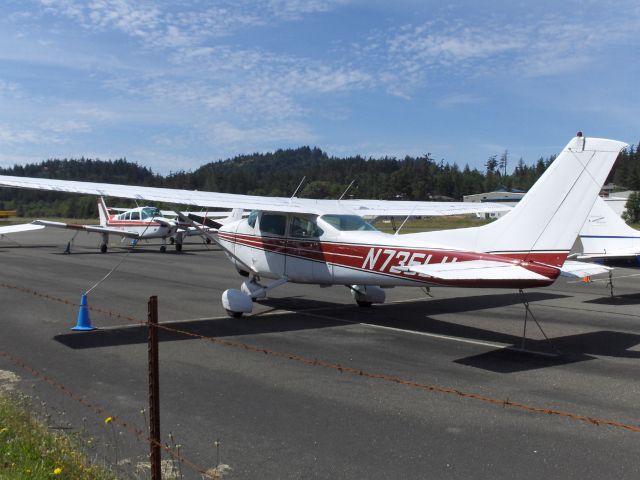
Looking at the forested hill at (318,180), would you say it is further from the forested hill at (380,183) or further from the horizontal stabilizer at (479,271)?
the horizontal stabilizer at (479,271)

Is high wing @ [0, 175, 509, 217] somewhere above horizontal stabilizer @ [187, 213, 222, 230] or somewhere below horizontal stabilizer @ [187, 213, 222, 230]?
above

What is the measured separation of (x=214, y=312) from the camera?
12.1 metres

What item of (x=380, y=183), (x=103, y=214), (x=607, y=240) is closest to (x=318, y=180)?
(x=380, y=183)

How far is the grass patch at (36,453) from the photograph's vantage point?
4.14m

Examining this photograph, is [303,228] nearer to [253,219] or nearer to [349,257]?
[349,257]

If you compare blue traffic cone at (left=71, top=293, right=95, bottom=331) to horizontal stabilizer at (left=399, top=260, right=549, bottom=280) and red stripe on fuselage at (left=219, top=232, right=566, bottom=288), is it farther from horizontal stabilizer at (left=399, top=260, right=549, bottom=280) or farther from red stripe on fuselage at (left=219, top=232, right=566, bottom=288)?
horizontal stabilizer at (left=399, top=260, right=549, bottom=280)

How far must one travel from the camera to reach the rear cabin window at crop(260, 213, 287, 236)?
38.8 feet

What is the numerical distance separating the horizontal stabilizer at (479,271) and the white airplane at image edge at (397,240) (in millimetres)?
13

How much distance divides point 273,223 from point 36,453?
7.79 meters

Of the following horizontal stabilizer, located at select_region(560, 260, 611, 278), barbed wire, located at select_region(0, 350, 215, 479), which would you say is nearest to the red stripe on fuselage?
horizontal stabilizer, located at select_region(560, 260, 611, 278)

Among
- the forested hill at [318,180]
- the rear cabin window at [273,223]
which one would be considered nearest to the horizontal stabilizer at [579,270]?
the rear cabin window at [273,223]

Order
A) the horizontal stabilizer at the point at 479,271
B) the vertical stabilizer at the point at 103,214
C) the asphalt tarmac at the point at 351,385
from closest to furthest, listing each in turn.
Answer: the asphalt tarmac at the point at 351,385 < the horizontal stabilizer at the point at 479,271 < the vertical stabilizer at the point at 103,214

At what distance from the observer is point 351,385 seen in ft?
22.8

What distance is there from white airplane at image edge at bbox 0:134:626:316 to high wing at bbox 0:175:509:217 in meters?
0.03
